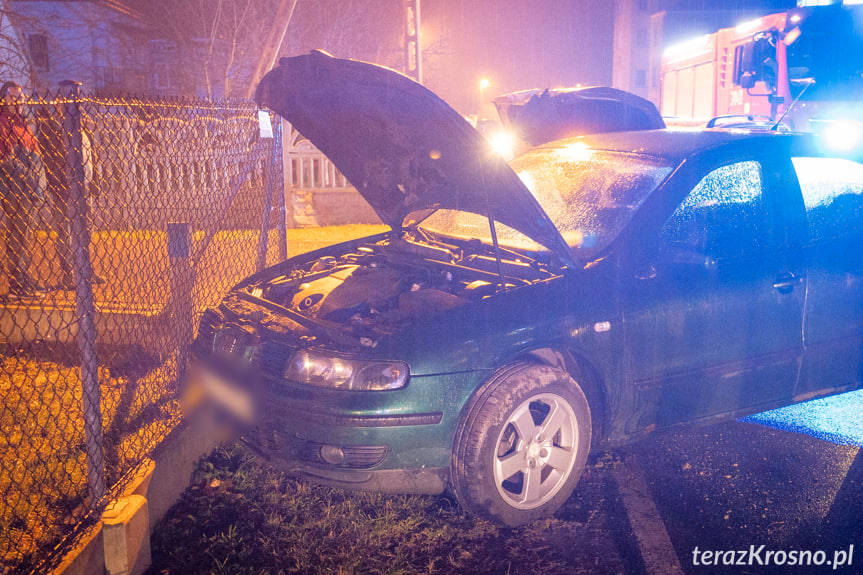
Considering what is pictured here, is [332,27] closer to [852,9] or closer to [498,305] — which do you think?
[852,9]

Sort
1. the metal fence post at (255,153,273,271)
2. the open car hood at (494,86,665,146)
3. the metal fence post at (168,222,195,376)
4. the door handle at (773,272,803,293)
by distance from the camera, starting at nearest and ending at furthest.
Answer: the door handle at (773,272,803,293) → the metal fence post at (168,222,195,376) → the metal fence post at (255,153,273,271) → the open car hood at (494,86,665,146)

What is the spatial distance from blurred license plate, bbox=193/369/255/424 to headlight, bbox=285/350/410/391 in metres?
0.35

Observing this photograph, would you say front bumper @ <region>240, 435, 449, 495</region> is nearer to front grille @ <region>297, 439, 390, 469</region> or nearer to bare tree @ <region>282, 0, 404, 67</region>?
front grille @ <region>297, 439, 390, 469</region>

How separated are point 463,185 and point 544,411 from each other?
3.77 feet

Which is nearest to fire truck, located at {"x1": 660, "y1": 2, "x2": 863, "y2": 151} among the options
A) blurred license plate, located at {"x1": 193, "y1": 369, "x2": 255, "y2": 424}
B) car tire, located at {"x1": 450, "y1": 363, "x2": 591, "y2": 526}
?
car tire, located at {"x1": 450, "y1": 363, "x2": 591, "y2": 526}

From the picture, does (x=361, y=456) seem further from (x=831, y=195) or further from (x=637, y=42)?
(x=637, y=42)

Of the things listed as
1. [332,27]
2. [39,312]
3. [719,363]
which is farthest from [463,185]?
[332,27]

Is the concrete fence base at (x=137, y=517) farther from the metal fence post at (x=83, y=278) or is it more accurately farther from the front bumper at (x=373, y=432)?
the front bumper at (x=373, y=432)

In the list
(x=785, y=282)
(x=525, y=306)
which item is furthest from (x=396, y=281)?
(x=785, y=282)

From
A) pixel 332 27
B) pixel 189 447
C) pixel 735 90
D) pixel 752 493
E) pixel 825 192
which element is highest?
pixel 332 27

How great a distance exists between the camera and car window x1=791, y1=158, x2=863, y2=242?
3928 mm

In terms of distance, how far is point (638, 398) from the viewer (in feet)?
11.2

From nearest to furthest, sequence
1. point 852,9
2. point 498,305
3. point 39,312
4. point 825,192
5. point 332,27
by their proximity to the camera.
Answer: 1. point 498,305
2. point 825,192
3. point 39,312
4. point 852,9
5. point 332,27

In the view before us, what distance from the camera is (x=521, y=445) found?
315cm
